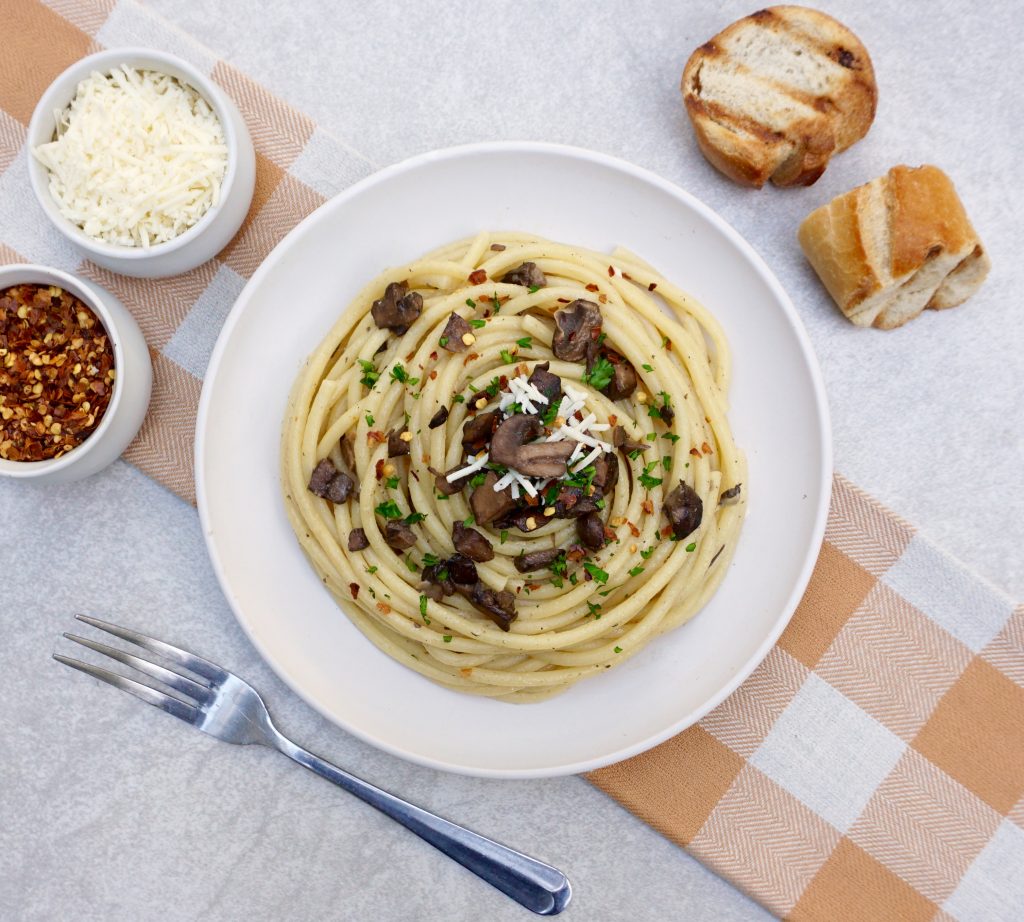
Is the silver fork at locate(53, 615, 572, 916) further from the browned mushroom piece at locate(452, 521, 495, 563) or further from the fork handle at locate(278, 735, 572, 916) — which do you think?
the browned mushroom piece at locate(452, 521, 495, 563)

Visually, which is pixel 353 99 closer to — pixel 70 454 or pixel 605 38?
pixel 605 38

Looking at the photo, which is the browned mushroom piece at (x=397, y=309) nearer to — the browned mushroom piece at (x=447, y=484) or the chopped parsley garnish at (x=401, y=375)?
the chopped parsley garnish at (x=401, y=375)

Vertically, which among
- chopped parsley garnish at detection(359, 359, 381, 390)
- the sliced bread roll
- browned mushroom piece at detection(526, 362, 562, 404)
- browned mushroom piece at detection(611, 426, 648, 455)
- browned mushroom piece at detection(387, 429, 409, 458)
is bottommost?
browned mushroom piece at detection(387, 429, 409, 458)

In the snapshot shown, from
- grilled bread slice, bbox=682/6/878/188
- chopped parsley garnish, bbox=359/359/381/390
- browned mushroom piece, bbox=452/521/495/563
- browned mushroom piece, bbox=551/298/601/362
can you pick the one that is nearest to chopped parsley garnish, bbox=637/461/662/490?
browned mushroom piece, bbox=551/298/601/362

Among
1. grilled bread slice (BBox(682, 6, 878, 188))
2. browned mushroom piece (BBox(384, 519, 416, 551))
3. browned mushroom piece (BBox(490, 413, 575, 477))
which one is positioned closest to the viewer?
browned mushroom piece (BBox(490, 413, 575, 477))

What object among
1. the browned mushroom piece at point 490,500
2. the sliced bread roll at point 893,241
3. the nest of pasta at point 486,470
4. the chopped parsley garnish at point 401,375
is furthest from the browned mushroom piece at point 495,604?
the sliced bread roll at point 893,241

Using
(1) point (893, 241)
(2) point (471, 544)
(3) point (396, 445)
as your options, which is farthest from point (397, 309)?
(1) point (893, 241)

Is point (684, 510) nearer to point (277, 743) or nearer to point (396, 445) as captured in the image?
point (396, 445)

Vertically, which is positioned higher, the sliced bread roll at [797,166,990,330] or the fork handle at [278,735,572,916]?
the sliced bread roll at [797,166,990,330]
